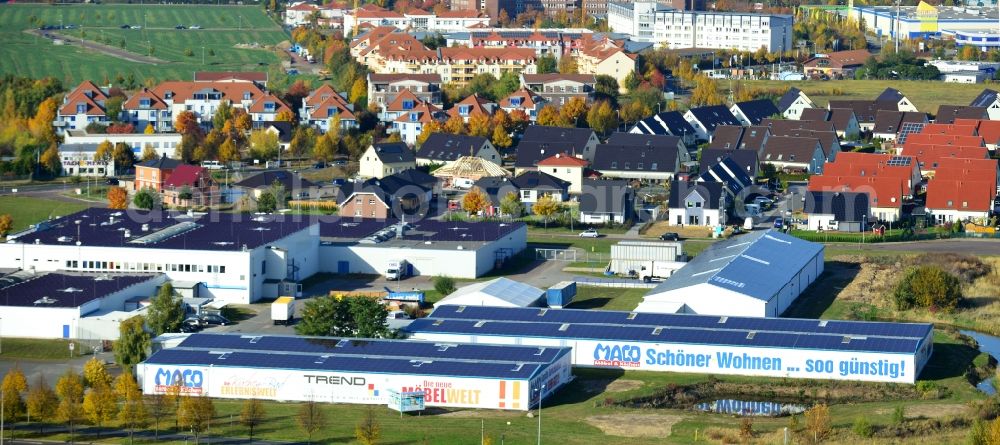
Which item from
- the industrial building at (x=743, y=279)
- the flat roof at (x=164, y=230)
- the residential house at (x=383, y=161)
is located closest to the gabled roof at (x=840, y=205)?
the industrial building at (x=743, y=279)

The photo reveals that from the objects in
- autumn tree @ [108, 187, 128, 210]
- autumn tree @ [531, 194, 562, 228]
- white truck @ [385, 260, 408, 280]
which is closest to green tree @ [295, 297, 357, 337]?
white truck @ [385, 260, 408, 280]

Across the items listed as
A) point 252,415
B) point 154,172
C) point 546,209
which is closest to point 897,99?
point 546,209

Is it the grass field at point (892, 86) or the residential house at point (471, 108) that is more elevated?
the grass field at point (892, 86)

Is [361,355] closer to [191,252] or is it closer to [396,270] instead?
[191,252]

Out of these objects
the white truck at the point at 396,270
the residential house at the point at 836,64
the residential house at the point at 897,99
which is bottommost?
the white truck at the point at 396,270

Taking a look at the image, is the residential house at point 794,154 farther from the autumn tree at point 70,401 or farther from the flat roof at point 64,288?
the autumn tree at point 70,401

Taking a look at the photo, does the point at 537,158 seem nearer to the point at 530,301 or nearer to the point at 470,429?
the point at 530,301
